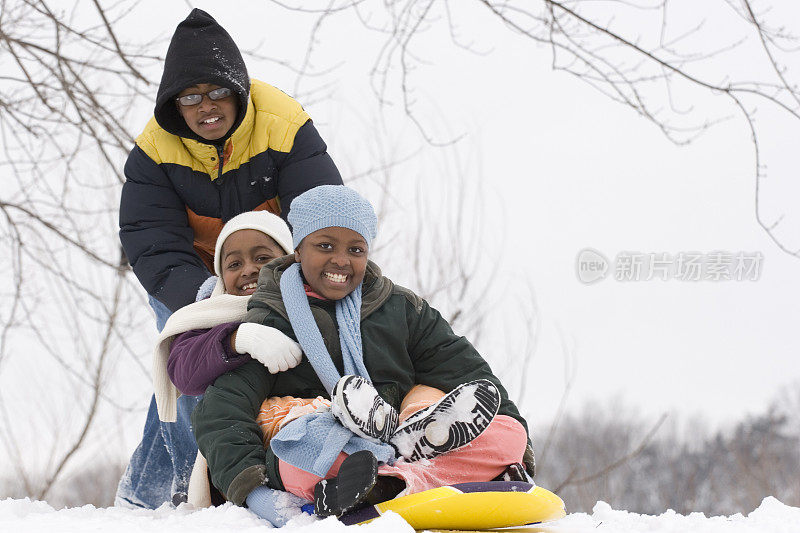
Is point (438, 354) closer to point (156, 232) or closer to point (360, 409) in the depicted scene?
point (360, 409)

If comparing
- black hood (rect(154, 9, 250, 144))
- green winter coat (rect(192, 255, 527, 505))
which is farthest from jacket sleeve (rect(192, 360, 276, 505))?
black hood (rect(154, 9, 250, 144))

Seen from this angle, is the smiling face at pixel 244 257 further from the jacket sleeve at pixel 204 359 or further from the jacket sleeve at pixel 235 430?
the jacket sleeve at pixel 235 430

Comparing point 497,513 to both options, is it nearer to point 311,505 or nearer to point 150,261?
point 311,505

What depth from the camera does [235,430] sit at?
2162 mm

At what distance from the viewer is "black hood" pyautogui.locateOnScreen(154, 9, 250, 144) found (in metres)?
2.77

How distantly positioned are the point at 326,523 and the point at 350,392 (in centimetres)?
33

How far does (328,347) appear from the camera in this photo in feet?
7.74

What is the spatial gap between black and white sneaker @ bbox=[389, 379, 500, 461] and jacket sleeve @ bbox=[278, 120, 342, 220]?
105cm

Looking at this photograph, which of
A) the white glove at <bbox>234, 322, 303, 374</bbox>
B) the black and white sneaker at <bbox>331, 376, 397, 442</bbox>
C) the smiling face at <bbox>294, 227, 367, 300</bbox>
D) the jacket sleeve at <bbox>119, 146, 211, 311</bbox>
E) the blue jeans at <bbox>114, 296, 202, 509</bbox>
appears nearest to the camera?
the black and white sneaker at <bbox>331, 376, 397, 442</bbox>

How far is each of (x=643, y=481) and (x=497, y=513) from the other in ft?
69.8

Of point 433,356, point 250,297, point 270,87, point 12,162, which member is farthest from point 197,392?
point 12,162

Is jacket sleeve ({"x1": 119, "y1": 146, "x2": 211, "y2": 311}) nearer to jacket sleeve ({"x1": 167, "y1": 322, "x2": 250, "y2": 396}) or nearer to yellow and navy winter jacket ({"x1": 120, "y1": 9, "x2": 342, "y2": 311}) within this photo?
yellow and navy winter jacket ({"x1": 120, "y1": 9, "x2": 342, "y2": 311})

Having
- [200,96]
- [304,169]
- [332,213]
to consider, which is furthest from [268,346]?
[200,96]

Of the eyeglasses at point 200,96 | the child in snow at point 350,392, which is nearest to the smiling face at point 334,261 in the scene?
the child in snow at point 350,392
